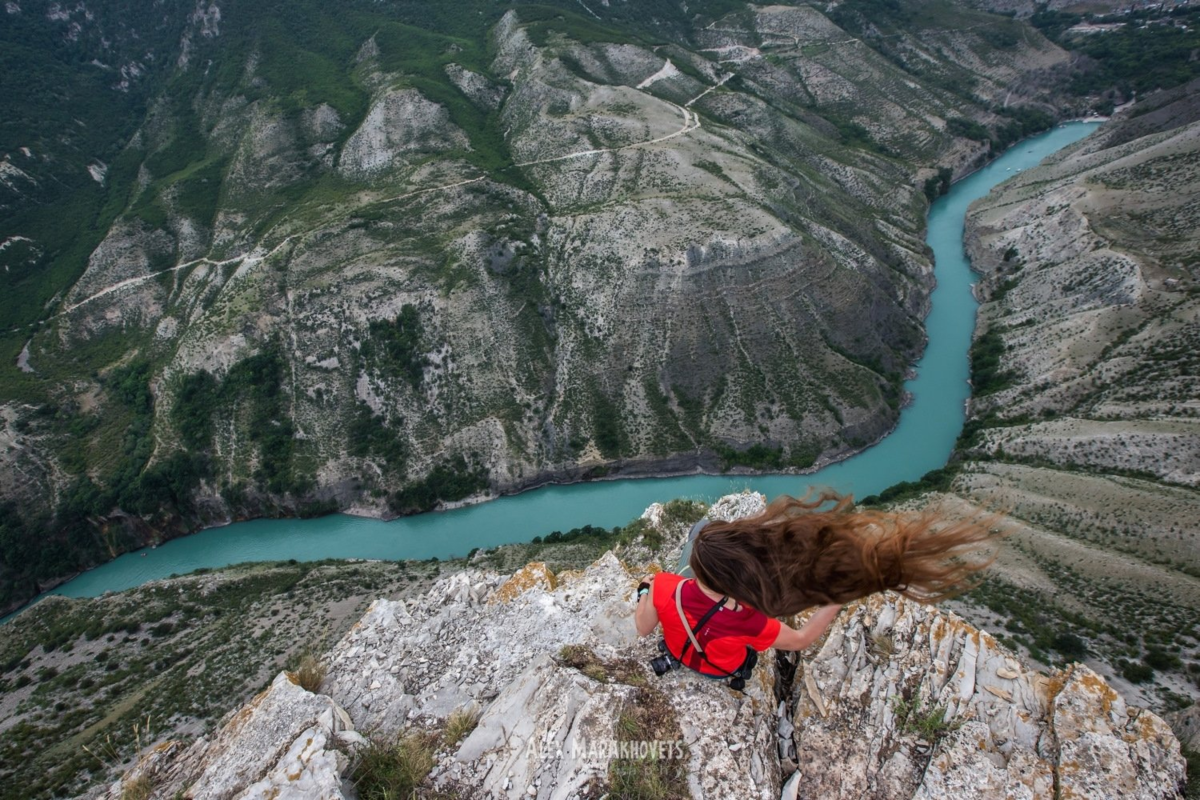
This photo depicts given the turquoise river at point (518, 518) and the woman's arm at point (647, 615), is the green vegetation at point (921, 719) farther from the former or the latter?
the turquoise river at point (518, 518)

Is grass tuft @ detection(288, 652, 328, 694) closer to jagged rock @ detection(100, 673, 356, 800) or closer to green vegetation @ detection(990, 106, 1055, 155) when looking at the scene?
jagged rock @ detection(100, 673, 356, 800)

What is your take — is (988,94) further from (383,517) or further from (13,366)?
(13,366)

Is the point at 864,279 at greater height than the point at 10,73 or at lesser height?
lesser

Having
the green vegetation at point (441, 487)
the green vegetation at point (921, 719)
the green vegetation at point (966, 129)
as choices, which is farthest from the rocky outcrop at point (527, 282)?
the green vegetation at point (921, 719)

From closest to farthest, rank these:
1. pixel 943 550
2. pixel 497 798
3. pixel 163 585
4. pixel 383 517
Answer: pixel 943 550 → pixel 497 798 → pixel 163 585 → pixel 383 517

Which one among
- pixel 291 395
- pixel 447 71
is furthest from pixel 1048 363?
pixel 447 71

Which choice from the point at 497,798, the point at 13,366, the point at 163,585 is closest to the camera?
the point at 497,798

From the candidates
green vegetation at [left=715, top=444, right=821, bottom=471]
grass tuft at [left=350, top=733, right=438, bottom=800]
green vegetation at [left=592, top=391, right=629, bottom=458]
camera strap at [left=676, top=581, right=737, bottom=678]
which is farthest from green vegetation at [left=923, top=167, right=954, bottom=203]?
grass tuft at [left=350, top=733, right=438, bottom=800]
